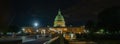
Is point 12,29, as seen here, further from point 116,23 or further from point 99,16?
point 116,23

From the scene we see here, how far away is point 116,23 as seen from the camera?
81688 mm

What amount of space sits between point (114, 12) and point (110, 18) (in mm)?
2285

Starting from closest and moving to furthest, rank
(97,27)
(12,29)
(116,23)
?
1. (116,23)
2. (97,27)
3. (12,29)

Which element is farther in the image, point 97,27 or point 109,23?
point 97,27

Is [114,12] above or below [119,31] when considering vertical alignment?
above

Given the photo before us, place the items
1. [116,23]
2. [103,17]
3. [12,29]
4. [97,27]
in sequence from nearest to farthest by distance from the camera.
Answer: [116,23] → [103,17] → [97,27] → [12,29]

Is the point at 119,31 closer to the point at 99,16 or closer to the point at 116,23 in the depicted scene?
the point at 116,23

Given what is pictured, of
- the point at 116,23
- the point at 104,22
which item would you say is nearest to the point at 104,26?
the point at 104,22

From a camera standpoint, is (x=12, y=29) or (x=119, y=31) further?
(x=12, y=29)

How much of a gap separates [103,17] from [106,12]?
1869mm

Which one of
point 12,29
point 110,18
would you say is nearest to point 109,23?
point 110,18

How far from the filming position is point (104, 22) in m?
87.2

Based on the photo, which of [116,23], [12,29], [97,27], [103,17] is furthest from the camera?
[12,29]

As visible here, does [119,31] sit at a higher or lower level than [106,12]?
lower
